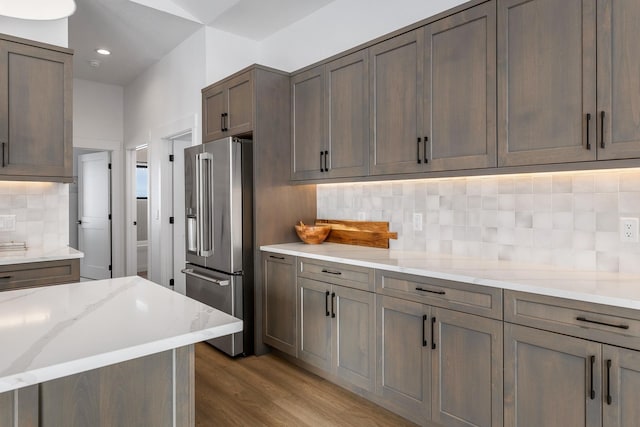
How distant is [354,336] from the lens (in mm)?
2584

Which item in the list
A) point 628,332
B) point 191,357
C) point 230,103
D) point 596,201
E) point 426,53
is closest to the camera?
point 191,357

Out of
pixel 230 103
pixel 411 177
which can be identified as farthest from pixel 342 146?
pixel 230 103

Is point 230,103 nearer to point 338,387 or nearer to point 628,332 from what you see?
point 338,387

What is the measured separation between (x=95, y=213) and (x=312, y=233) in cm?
454

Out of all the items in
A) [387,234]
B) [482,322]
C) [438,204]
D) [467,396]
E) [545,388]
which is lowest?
[467,396]

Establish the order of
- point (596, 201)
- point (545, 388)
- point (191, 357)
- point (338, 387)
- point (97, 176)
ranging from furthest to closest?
point (97, 176) → point (338, 387) → point (596, 201) → point (545, 388) → point (191, 357)

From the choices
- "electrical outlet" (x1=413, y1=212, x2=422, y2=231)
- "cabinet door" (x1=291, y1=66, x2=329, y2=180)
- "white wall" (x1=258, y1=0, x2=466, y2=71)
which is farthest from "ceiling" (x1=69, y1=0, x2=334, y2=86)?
"electrical outlet" (x1=413, y1=212, x2=422, y2=231)

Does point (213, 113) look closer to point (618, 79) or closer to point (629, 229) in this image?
point (618, 79)

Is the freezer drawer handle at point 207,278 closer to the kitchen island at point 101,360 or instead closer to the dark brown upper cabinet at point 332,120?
the dark brown upper cabinet at point 332,120

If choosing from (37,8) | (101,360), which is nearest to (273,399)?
(101,360)

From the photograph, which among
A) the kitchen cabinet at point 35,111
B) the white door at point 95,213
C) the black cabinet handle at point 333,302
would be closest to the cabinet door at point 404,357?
the black cabinet handle at point 333,302

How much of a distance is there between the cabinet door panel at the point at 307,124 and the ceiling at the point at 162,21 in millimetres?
885

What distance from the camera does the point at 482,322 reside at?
1921 millimetres

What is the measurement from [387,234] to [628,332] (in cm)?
176
